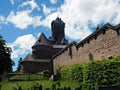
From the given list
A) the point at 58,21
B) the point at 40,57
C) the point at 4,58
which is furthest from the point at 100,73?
the point at 58,21

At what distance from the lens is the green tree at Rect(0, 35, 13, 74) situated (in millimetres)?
62787

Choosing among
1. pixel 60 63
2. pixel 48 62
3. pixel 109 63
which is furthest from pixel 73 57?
pixel 48 62

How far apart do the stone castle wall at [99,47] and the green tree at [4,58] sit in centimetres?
2400

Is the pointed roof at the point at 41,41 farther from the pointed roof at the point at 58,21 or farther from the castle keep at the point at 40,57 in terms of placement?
the pointed roof at the point at 58,21

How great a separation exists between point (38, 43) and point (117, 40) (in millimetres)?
43193

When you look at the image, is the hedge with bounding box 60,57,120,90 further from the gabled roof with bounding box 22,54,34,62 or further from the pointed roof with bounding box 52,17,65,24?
the pointed roof with bounding box 52,17,65,24

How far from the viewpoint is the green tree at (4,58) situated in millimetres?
62787

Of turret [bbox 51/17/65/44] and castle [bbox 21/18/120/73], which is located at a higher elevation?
turret [bbox 51/17/65/44]

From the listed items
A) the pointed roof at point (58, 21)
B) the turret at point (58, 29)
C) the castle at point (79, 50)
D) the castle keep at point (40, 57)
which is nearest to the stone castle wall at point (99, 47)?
the castle at point (79, 50)

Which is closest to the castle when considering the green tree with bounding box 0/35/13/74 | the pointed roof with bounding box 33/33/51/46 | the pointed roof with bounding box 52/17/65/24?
the pointed roof with bounding box 33/33/51/46

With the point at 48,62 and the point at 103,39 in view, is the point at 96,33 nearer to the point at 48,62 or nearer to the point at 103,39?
the point at 103,39

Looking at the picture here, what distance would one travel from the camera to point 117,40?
2817 cm

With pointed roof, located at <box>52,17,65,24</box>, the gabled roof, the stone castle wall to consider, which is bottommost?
the stone castle wall

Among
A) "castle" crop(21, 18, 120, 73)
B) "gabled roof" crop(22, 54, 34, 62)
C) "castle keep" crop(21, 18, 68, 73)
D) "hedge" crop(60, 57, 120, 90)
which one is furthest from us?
"gabled roof" crop(22, 54, 34, 62)
